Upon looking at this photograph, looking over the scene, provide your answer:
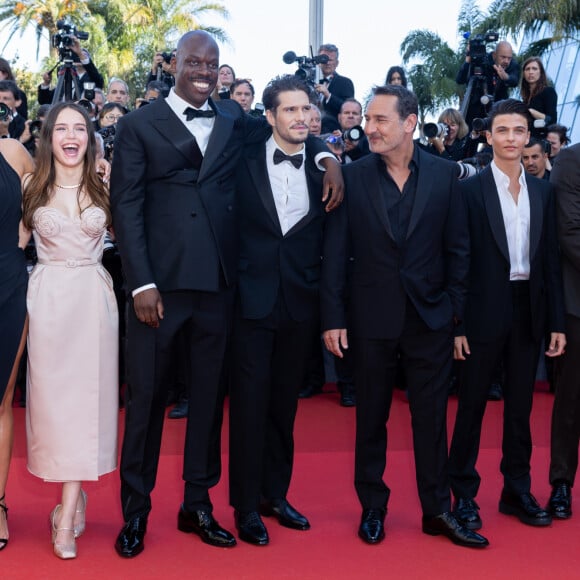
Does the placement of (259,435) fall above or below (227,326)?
below

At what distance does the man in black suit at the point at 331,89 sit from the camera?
7633mm

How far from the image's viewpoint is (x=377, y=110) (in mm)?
3547

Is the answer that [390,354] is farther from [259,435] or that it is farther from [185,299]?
[185,299]

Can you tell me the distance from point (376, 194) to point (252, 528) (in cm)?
141

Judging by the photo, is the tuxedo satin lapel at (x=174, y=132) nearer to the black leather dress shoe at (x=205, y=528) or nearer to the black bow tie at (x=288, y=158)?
the black bow tie at (x=288, y=158)

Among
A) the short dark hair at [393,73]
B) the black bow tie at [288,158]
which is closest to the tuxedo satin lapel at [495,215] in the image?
the black bow tie at [288,158]

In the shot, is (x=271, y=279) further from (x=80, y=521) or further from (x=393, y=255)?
(x=80, y=521)

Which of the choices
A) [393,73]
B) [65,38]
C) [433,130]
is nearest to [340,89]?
[393,73]

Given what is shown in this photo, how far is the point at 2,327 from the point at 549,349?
2270mm

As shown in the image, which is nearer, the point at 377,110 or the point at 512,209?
the point at 377,110

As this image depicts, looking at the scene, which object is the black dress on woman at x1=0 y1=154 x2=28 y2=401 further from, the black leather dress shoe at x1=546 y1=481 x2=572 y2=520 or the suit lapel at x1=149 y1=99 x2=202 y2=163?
the black leather dress shoe at x1=546 y1=481 x2=572 y2=520

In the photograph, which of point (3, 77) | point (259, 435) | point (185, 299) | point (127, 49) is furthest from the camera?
point (127, 49)

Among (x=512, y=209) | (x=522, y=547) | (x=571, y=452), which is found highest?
(x=512, y=209)

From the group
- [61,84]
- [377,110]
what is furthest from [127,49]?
[377,110]
